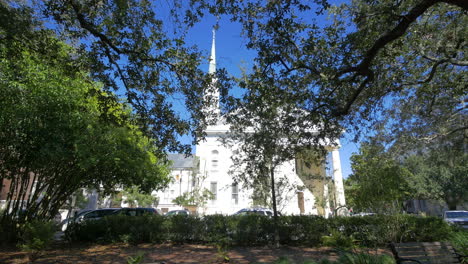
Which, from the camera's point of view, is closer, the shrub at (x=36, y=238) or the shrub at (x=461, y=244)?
the shrub at (x=461, y=244)

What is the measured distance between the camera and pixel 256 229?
1119 cm

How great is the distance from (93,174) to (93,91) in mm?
6612

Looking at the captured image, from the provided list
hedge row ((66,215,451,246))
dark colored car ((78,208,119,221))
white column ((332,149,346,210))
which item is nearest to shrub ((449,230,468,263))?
hedge row ((66,215,451,246))

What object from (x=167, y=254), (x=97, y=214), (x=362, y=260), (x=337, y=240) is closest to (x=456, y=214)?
(x=337, y=240)

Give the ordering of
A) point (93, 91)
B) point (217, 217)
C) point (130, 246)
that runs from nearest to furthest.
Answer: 1. point (93, 91)
2. point (130, 246)
3. point (217, 217)

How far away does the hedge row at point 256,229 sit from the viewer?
412 inches

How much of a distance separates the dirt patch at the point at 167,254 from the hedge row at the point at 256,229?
1.93 ft

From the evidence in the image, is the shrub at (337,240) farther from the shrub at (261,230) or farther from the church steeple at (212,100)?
the church steeple at (212,100)

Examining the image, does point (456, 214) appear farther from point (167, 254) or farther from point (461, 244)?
point (167, 254)

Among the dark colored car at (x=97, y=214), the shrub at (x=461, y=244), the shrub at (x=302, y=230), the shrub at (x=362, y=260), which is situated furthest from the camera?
the dark colored car at (x=97, y=214)

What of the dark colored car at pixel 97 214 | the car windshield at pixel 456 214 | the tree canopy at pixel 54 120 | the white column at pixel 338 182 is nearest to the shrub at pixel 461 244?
the tree canopy at pixel 54 120

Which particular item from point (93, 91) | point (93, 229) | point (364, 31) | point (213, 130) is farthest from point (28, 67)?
point (213, 130)

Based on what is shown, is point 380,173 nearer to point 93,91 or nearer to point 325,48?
point 325,48

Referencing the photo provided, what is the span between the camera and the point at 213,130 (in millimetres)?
28625
